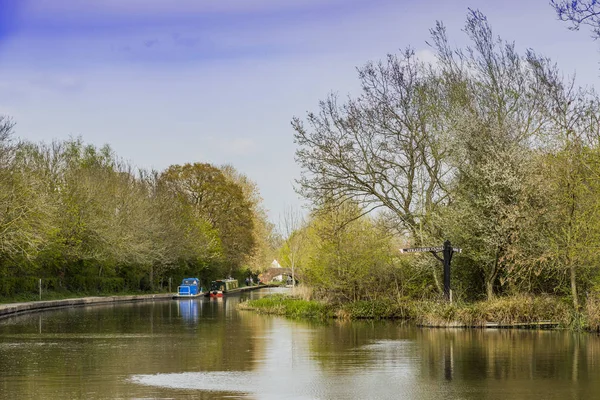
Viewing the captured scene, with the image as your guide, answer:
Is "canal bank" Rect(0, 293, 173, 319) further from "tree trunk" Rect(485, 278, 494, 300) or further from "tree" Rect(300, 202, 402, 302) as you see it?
"tree trunk" Rect(485, 278, 494, 300)

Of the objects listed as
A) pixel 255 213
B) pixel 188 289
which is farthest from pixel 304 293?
pixel 255 213

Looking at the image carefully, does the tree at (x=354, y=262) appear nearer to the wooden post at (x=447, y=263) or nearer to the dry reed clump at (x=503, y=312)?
the wooden post at (x=447, y=263)

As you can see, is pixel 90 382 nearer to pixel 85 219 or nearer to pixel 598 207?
pixel 598 207

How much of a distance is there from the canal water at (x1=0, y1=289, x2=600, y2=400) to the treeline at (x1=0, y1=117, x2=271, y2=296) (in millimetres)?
16850

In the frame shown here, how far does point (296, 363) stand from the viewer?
21.6m

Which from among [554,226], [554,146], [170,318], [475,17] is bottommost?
[170,318]

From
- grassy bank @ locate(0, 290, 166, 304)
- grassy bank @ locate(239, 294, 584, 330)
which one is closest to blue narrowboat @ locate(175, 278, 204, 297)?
grassy bank @ locate(0, 290, 166, 304)

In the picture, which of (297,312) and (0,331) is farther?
(297,312)

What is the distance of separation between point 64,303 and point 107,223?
11198mm

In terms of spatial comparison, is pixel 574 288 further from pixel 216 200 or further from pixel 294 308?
pixel 216 200

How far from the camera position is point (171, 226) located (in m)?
78.9

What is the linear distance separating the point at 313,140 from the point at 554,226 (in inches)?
486

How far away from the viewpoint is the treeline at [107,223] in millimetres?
49812

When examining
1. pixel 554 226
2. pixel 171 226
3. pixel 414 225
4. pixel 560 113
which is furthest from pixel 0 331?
pixel 171 226
